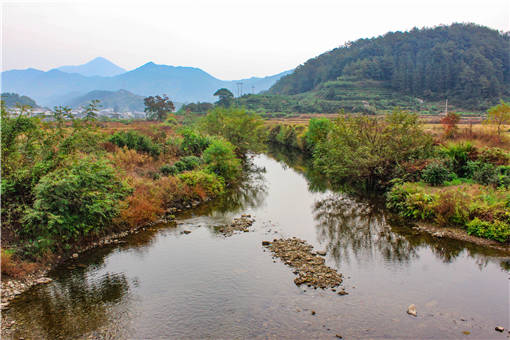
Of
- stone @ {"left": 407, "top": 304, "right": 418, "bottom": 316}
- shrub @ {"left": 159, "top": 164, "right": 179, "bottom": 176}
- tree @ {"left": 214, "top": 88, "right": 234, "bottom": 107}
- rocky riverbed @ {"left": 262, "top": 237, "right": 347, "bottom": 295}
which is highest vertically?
tree @ {"left": 214, "top": 88, "right": 234, "bottom": 107}

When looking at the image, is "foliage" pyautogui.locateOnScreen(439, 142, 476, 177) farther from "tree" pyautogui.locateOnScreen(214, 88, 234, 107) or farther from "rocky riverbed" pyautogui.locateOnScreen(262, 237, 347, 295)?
"tree" pyautogui.locateOnScreen(214, 88, 234, 107)

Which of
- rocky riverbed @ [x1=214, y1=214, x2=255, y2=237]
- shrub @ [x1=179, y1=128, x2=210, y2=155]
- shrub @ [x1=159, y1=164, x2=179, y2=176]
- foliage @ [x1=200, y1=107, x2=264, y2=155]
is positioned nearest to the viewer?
rocky riverbed @ [x1=214, y1=214, x2=255, y2=237]

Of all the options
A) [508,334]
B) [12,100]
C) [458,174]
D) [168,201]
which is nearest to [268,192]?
[168,201]

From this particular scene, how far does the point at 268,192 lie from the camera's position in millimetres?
25031

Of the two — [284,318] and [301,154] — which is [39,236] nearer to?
[284,318]

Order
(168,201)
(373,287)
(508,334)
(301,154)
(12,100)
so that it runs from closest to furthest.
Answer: (508,334), (373,287), (168,201), (301,154), (12,100)

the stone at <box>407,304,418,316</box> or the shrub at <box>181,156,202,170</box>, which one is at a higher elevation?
the shrub at <box>181,156,202,170</box>

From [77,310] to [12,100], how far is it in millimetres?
135896

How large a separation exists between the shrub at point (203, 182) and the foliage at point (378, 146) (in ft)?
28.7

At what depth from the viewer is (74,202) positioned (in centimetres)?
1327

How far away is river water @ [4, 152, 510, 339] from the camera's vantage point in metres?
9.03

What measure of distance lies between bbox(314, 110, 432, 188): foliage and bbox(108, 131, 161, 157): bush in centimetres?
1478

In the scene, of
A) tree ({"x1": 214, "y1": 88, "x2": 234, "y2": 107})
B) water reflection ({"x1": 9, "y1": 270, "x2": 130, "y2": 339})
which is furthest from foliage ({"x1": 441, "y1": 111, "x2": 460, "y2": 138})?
tree ({"x1": 214, "y1": 88, "x2": 234, "y2": 107})

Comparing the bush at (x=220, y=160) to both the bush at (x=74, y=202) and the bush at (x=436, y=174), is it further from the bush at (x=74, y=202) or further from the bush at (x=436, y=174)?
the bush at (x=436, y=174)
